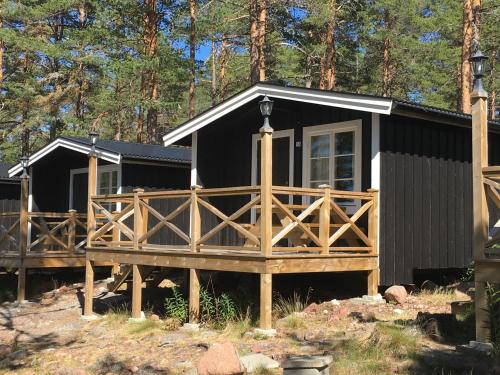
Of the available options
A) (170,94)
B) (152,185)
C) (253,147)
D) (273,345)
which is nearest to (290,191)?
(273,345)

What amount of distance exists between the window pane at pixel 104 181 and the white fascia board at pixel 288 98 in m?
3.42

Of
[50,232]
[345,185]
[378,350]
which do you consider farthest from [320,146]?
[50,232]

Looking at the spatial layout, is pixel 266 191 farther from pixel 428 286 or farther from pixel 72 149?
→ pixel 72 149

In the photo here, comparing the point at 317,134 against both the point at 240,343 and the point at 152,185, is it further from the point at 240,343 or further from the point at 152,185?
the point at 152,185

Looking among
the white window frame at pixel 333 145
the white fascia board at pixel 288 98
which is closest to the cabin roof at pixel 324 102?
the white fascia board at pixel 288 98

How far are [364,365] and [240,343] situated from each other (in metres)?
2.22

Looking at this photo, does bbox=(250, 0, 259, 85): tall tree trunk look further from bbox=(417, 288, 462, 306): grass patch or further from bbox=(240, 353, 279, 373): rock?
bbox=(240, 353, 279, 373): rock

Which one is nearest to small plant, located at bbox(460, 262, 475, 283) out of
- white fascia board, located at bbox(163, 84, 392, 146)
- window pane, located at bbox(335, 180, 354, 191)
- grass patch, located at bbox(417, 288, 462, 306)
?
grass patch, located at bbox(417, 288, 462, 306)

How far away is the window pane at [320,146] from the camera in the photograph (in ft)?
35.4

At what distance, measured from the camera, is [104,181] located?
15367 millimetres

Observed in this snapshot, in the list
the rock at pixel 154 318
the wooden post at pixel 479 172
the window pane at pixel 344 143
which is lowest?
the rock at pixel 154 318

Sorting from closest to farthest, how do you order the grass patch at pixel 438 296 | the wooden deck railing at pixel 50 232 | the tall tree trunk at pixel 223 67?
1. the grass patch at pixel 438 296
2. the wooden deck railing at pixel 50 232
3. the tall tree trunk at pixel 223 67

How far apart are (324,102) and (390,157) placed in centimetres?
133

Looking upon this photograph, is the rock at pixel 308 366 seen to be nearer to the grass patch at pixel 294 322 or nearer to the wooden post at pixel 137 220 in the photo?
the grass patch at pixel 294 322
